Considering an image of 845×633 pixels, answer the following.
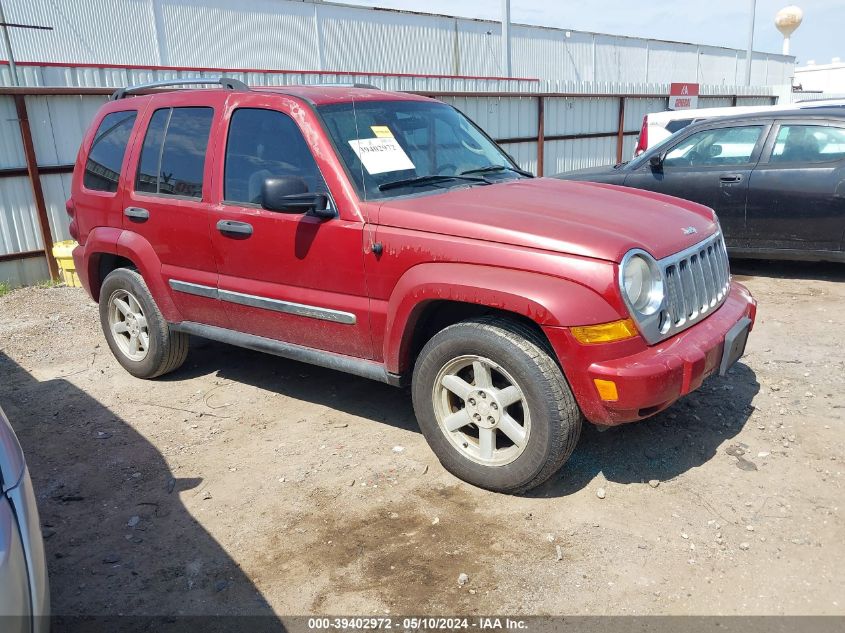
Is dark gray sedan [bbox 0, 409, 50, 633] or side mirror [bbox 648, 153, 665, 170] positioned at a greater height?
side mirror [bbox 648, 153, 665, 170]

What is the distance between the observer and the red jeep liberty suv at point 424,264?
3.17 meters

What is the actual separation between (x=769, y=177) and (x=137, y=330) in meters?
5.94

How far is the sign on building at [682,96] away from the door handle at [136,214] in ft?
51.7

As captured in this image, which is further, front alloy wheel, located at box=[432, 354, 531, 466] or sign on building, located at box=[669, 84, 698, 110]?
sign on building, located at box=[669, 84, 698, 110]

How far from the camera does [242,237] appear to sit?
4184 millimetres

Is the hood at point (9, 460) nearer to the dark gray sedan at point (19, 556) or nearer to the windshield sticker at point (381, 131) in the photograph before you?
the dark gray sedan at point (19, 556)

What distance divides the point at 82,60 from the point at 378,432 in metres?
25.0

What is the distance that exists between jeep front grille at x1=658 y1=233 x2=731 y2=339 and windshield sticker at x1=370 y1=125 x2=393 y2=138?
170 cm

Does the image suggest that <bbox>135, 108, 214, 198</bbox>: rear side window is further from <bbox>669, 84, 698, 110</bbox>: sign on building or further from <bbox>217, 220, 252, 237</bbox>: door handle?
<bbox>669, 84, 698, 110</bbox>: sign on building

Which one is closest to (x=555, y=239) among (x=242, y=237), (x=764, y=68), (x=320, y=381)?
(x=242, y=237)

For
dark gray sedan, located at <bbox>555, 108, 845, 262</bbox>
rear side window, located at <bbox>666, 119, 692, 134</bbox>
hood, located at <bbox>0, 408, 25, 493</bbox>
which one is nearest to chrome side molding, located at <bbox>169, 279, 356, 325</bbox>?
hood, located at <bbox>0, 408, 25, 493</bbox>

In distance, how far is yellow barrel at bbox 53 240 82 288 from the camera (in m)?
8.41

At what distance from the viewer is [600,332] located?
3.09m

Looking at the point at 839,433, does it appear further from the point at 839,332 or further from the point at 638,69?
the point at 638,69
